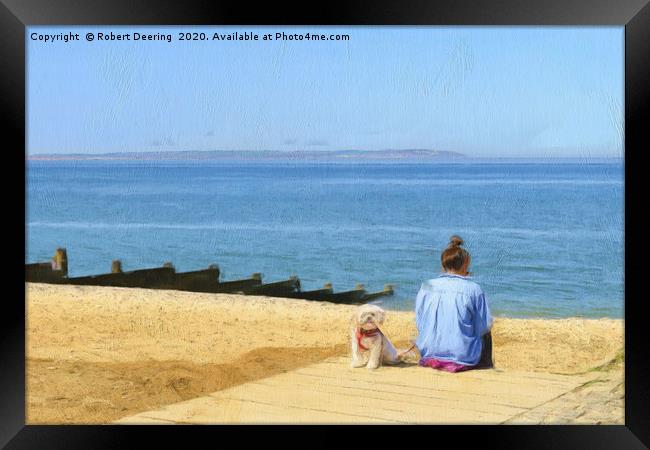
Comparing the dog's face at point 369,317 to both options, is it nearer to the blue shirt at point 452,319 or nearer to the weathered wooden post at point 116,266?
the blue shirt at point 452,319

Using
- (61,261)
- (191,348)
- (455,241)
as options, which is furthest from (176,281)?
(455,241)

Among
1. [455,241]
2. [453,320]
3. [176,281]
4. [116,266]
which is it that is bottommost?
[453,320]

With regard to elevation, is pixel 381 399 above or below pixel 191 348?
below

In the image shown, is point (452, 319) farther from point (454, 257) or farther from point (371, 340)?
point (371, 340)

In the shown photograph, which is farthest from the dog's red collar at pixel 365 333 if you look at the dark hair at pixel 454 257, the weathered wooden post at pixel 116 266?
the weathered wooden post at pixel 116 266

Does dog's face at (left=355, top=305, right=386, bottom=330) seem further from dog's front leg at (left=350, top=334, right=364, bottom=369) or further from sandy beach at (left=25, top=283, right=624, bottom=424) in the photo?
sandy beach at (left=25, top=283, right=624, bottom=424)


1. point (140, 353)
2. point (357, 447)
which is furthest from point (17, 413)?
point (357, 447)

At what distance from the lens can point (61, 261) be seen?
7016mm

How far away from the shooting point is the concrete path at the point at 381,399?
19.0 ft

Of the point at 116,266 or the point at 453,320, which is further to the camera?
the point at 116,266

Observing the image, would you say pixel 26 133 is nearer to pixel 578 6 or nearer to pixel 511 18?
pixel 511 18

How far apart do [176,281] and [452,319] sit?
2.01m

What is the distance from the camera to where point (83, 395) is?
6090 mm

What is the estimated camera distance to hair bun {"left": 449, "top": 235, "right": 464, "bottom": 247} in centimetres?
632
